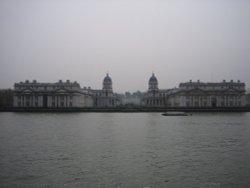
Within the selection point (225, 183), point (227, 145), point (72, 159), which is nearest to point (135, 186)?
point (225, 183)

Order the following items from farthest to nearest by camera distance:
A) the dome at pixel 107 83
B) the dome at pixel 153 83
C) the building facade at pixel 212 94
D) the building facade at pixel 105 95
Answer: the dome at pixel 107 83 → the dome at pixel 153 83 → the building facade at pixel 105 95 → the building facade at pixel 212 94

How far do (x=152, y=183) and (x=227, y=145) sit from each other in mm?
13112

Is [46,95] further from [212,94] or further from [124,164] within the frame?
[124,164]

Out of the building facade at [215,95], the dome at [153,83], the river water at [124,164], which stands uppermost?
the dome at [153,83]

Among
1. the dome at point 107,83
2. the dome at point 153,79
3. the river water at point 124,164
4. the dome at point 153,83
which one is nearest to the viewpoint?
the river water at point 124,164

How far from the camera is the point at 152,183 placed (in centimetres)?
1570

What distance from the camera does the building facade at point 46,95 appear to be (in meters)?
132

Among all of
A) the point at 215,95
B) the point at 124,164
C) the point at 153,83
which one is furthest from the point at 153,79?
the point at 124,164

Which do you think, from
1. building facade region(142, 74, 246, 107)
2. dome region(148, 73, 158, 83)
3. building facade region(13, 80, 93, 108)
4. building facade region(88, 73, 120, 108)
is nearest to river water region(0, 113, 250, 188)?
building facade region(13, 80, 93, 108)

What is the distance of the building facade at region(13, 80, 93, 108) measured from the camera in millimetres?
132500

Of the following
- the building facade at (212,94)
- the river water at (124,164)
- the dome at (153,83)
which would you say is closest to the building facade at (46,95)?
the building facade at (212,94)

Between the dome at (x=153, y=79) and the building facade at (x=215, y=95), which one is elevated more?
the dome at (x=153, y=79)

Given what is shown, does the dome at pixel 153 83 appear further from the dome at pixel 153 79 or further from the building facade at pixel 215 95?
the building facade at pixel 215 95

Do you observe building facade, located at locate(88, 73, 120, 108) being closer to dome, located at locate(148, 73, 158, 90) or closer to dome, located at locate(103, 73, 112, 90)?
dome, located at locate(103, 73, 112, 90)
